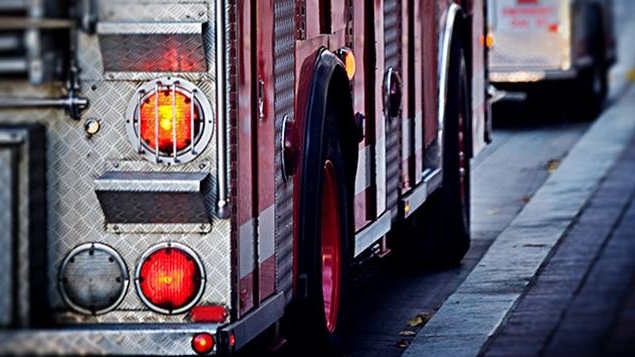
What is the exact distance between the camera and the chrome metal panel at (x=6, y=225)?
572 centimetres

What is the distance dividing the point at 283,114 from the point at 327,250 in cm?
105

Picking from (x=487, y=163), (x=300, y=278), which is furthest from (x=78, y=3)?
(x=487, y=163)

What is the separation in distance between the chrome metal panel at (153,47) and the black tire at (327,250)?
139cm

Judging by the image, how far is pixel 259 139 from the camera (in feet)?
21.6

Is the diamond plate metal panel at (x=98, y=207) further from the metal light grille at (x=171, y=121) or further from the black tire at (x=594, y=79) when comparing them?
the black tire at (x=594, y=79)

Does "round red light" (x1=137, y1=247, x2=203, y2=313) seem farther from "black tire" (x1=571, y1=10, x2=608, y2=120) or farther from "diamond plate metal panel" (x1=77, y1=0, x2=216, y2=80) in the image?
"black tire" (x1=571, y1=10, x2=608, y2=120)

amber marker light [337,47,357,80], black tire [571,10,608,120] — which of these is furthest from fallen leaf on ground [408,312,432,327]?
black tire [571,10,608,120]

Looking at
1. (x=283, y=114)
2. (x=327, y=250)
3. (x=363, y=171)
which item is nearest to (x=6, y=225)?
(x=283, y=114)

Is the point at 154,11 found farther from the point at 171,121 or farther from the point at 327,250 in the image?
the point at 327,250

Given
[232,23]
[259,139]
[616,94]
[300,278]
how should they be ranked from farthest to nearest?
[616,94] < [300,278] < [259,139] < [232,23]

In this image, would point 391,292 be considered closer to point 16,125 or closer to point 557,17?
point 16,125

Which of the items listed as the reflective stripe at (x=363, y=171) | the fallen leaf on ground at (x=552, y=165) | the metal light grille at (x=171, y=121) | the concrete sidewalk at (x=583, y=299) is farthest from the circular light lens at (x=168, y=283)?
the fallen leaf on ground at (x=552, y=165)

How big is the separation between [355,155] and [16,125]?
2.48 meters

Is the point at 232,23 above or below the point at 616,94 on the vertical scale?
above
